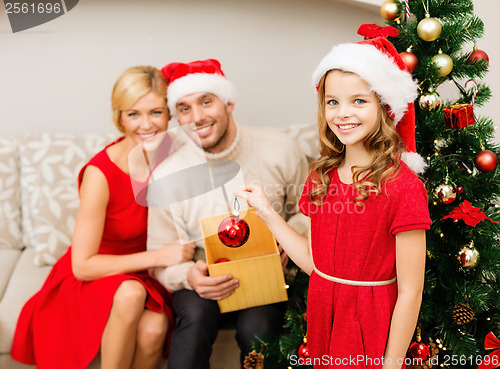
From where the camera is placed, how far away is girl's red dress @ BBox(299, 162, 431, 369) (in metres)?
1.00

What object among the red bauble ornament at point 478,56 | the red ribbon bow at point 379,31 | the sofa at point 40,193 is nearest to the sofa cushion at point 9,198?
the sofa at point 40,193

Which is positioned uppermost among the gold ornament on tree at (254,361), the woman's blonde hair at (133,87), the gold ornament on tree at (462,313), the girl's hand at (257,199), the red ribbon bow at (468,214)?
the woman's blonde hair at (133,87)

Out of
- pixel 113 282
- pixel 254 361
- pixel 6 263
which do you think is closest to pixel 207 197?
pixel 113 282

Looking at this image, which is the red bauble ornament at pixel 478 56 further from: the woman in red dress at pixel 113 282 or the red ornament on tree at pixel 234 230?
the woman in red dress at pixel 113 282

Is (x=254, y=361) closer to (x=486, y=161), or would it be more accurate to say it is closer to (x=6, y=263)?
(x=486, y=161)

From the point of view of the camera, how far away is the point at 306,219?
5.36ft

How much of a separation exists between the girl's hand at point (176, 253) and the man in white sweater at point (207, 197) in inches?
0.8

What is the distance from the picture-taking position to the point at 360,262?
1047 millimetres

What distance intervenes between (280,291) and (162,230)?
0.47 m

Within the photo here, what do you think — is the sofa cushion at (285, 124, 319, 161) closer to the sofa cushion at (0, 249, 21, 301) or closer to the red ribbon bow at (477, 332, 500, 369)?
the red ribbon bow at (477, 332, 500, 369)

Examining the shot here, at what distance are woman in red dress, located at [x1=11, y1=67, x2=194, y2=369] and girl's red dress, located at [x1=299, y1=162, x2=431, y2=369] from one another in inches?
24.5

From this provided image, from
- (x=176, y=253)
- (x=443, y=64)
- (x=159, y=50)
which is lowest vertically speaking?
(x=176, y=253)

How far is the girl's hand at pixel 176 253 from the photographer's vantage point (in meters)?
1.55

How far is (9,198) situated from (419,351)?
1.76 meters
